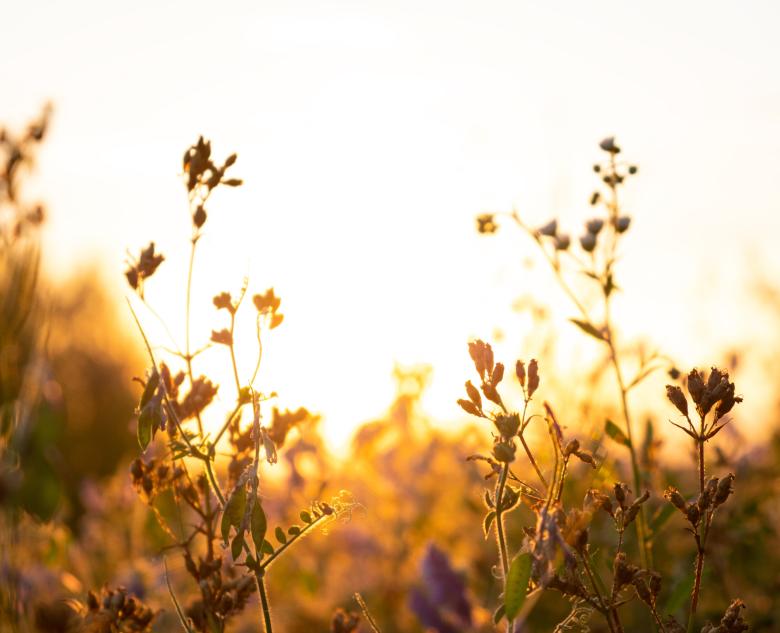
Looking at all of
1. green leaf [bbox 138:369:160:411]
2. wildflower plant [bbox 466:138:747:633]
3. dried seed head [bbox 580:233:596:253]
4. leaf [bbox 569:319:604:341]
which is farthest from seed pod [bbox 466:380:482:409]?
dried seed head [bbox 580:233:596:253]

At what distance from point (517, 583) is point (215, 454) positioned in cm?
65

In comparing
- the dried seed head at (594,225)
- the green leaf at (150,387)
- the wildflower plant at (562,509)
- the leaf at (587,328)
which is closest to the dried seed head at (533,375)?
the wildflower plant at (562,509)

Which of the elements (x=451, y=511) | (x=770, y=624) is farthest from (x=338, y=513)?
(x=451, y=511)

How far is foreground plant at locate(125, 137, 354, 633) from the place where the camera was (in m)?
1.74

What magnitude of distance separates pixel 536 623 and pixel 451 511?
1.76 m

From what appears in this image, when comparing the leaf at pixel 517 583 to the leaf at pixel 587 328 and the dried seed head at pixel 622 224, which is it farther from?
the dried seed head at pixel 622 224

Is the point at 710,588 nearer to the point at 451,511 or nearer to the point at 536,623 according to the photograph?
the point at 536,623

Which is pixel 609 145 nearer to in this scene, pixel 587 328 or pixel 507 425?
pixel 587 328

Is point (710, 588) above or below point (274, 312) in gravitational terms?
below

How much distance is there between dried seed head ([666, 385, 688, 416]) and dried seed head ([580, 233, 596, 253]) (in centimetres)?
75

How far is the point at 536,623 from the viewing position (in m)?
4.30

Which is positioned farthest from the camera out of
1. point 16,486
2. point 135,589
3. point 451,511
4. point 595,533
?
point 451,511

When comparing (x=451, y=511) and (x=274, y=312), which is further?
(x=451, y=511)

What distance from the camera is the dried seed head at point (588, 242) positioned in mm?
2537
